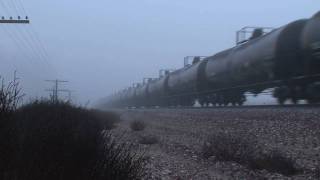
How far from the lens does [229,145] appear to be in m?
13.9

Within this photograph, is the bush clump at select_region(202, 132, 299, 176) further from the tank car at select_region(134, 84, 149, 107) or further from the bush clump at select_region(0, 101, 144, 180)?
the tank car at select_region(134, 84, 149, 107)

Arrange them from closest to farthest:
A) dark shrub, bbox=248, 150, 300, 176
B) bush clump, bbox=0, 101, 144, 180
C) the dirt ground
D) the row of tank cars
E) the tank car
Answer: bush clump, bbox=0, 101, 144, 180
dark shrub, bbox=248, 150, 300, 176
the dirt ground
the row of tank cars
the tank car

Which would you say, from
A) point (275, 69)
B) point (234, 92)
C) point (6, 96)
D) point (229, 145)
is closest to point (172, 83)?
point (234, 92)

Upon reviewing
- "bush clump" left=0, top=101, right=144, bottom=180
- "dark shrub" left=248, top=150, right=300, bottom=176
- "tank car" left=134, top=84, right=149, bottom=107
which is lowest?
"dark shrub" left=248, top=150, right=300, bottom=176

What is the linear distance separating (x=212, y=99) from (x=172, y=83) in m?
10.8

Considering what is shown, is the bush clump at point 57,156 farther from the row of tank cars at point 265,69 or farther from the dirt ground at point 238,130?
the row of tank cars at point 265,69

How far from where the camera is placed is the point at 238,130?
17953 mm

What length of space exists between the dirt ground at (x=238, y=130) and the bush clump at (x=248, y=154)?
16cm

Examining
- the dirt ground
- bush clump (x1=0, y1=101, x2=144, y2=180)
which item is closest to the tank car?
the dirt ground

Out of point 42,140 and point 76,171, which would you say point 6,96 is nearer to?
point 42,140

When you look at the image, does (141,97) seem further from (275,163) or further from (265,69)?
(275,163)

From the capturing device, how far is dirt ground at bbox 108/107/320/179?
11.7 meters

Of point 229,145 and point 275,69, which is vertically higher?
point 275,69

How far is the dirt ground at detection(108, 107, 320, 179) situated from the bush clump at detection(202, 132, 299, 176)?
0.53ft
